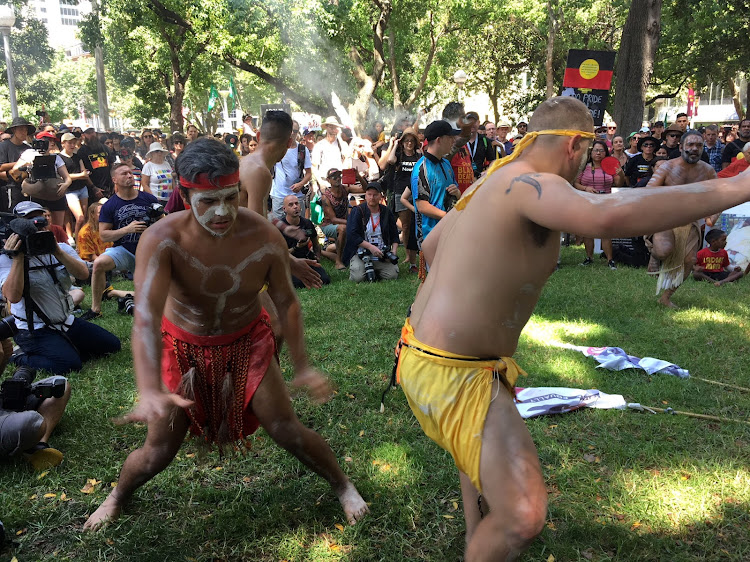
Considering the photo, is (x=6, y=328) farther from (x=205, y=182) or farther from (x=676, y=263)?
(x=676, y=263)

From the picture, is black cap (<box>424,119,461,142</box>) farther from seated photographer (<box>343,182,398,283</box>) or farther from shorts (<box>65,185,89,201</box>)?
shorts (<box>65,185,89,201</box>)

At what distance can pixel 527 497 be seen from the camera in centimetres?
212

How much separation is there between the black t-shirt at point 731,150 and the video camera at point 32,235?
10.7 metres

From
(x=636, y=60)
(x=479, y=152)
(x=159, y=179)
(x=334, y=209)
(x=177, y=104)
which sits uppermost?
(x=636, y=60)

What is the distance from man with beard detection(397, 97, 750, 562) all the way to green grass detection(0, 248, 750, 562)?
106cm

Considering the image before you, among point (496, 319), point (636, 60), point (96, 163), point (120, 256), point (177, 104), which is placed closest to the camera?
point (496, 319)

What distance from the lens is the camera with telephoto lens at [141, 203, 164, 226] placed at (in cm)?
729

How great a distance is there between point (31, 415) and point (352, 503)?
2052mm

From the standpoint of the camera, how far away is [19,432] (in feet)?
12.6

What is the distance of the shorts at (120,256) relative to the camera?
7316mm

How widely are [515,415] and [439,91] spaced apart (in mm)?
36799

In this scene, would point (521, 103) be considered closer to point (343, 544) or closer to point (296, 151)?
point (296, 151)

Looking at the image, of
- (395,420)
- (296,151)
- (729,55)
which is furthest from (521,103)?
(395,420)

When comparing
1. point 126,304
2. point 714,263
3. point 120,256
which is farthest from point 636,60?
point 126,304
